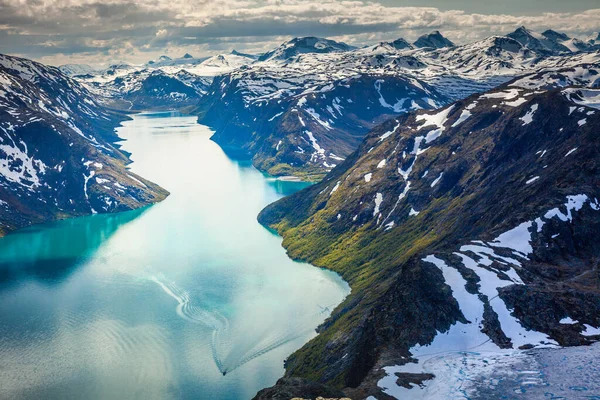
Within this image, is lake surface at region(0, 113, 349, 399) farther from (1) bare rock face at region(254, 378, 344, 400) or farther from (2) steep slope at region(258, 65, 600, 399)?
(1) bare rock face at region(254, 378, 344, 400)

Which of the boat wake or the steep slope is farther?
the boat wake

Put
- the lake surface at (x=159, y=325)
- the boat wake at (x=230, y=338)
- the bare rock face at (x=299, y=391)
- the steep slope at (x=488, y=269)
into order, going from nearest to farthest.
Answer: the bare rock face at (x=299, y=391) → the steep slope at (x=488, y=269) → the lake surface at (x=159, y=325) → the boat wake at (x=230, y=338)

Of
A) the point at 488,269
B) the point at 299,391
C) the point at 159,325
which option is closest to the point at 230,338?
the point at 159,325

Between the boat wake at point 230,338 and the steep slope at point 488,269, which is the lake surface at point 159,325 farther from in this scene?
the steep slope at point 488,269

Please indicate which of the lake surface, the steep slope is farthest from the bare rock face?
the lake surface

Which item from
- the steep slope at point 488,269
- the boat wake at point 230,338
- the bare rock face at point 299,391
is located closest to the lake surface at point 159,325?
the boat wake at point 230,338

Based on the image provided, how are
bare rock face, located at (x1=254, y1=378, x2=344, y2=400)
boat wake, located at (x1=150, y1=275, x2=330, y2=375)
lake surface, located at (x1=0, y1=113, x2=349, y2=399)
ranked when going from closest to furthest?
1. bare rock face, located at (x1=254, y1=378, x2=344, y2=400)
2. lake surface, located at (x1=0, y1=113, x2=349, y2=399)
3. boat wake, located at (x1=150, y1=275, x2=330, y2=375)

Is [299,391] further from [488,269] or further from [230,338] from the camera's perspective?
[230,338]

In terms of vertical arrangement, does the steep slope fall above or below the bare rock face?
above
